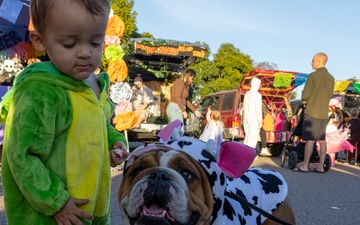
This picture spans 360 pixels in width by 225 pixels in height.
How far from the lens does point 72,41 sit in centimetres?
168

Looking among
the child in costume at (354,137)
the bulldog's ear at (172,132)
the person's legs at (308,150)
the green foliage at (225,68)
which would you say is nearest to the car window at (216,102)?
the child in costume at (354,137)

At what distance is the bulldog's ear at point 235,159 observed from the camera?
2012 mm

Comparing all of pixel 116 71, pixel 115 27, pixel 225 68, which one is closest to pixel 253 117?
pixel 116 71

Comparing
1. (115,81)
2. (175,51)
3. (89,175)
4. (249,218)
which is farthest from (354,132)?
(89,175)

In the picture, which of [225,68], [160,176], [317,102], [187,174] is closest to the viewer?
[160,176]

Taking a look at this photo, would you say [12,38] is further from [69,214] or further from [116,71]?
[69,214]

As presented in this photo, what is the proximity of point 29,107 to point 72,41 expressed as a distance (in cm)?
32

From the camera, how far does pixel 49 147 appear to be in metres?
1.69

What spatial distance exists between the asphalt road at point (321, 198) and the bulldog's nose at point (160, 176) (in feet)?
8.05

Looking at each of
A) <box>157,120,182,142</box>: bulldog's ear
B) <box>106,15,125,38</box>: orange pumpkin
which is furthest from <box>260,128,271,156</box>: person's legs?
<box>157,120,182,142</box>: bulldog's ear

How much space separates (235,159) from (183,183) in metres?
0.35

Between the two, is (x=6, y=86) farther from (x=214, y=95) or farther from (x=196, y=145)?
(x=214, y=95)

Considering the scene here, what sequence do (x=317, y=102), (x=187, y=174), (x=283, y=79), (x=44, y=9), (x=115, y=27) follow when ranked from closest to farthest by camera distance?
(x=44, y=9) → (x=187, y=174) → (x=115, y=27) → (x=317, y=102) → (x=283, y=79)

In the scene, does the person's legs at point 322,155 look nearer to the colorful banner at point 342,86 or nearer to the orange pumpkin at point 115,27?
the orange pumpkin at point 115,27
